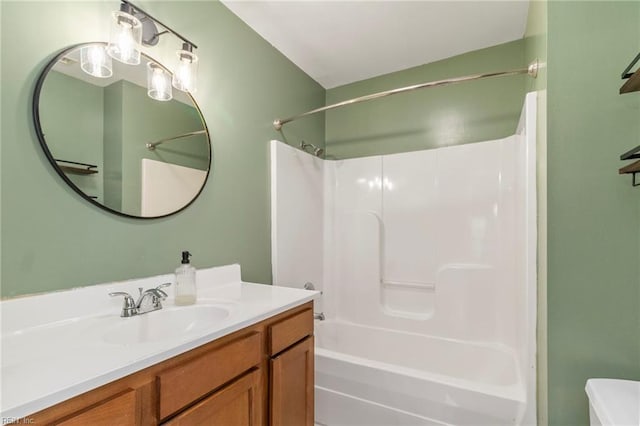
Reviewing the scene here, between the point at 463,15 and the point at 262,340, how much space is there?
2.16m

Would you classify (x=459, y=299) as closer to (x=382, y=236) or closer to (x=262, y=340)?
(x=382, y=236)

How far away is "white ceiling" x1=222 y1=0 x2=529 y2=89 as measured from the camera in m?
1.71

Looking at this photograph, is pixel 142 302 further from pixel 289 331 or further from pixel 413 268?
pixel 413 268

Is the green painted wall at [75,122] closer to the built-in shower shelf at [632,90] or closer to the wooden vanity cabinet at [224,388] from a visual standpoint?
the wooden vanity cabinet at [224,388]

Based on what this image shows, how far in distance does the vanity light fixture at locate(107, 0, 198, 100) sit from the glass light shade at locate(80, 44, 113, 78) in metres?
0.03

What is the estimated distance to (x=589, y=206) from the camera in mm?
1071

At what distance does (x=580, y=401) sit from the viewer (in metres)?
1.08

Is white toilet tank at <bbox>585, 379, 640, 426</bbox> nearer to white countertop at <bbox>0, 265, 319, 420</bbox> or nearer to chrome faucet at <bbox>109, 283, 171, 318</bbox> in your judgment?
white countertop at <bbox>0, 265, 319, 420</bbox>

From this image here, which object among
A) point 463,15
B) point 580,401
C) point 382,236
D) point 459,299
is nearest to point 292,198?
point 382,236

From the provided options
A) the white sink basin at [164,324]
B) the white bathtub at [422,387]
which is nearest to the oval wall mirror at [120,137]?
the white sink basin at [164,324]

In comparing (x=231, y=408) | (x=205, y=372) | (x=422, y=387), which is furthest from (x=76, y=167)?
(x=422, y=387)

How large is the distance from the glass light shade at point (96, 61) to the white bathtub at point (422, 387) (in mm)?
1698

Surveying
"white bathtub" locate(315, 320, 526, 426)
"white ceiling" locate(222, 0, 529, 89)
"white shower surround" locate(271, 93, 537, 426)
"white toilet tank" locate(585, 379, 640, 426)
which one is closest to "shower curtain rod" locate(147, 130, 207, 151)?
"white shower surround" locate(271, 93, 537, 426)

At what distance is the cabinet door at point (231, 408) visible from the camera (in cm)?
83
